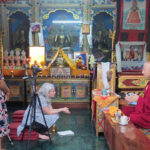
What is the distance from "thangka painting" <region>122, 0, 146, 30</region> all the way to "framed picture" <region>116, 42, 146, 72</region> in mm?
667

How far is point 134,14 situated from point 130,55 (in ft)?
→ 4.50

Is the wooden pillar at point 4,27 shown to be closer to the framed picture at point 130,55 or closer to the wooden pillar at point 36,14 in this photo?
the wooden pillar at point 36,14

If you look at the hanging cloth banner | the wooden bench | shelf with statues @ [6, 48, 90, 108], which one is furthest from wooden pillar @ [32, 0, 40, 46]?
the wooden bench

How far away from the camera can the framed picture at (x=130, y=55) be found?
5921mm

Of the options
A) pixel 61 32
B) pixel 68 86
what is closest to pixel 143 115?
pixel 68 86

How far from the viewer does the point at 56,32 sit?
10.2 metres

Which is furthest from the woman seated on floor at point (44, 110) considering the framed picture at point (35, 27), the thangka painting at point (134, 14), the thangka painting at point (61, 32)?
the thangka painting at point (61, 32)

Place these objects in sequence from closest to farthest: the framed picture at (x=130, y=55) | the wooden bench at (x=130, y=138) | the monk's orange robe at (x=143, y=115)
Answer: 1. the wooden bench at (x=130, y=138)
2. the monk's orange robe at (x=143, y=115)
3. the framed picture at (x=130, y=55)

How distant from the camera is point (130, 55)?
6133 millimetres

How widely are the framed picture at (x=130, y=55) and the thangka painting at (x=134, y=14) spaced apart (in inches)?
26.3

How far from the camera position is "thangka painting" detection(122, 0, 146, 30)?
16.7 feet

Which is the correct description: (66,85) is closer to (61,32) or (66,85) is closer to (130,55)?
(130,55)

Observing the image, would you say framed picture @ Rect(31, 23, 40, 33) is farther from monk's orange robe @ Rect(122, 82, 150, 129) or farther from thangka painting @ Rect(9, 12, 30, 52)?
monk's orange robe @ Rect(122, 82, 150, 129)

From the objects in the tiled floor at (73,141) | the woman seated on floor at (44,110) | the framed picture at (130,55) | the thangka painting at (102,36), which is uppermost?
the thangka painting at (102,36)
